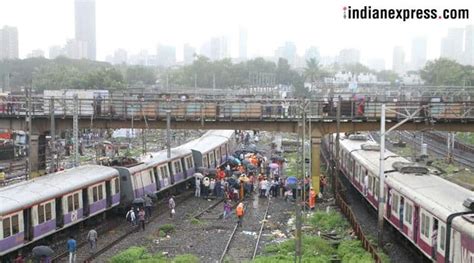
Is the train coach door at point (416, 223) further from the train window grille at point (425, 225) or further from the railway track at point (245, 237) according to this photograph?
the railway track at point (245, 237)

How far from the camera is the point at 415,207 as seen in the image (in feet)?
71.4

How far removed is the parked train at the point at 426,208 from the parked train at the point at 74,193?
11.6 metres

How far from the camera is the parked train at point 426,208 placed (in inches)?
670

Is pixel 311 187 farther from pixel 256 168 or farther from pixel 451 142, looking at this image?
pixel 451 142

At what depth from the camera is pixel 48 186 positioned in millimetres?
24672

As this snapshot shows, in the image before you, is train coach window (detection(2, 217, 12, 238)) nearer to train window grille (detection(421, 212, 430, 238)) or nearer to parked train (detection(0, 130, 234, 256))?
parked train (detection(0, 130, 234, 256))

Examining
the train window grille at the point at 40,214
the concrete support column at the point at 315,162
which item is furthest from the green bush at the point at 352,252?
the concrete support column at the point at 315,162

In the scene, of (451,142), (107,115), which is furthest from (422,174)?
(451,142)

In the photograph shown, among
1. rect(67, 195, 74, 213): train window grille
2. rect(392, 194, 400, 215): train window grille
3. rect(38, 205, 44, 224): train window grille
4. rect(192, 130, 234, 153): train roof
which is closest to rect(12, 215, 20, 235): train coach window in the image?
rect(38, 205, 44, 224): train window grille

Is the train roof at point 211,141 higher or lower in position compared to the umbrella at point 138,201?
higher

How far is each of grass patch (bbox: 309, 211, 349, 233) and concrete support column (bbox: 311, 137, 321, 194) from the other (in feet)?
19.6

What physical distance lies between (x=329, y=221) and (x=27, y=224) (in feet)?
46.5

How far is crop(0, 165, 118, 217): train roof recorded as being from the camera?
21939 mm

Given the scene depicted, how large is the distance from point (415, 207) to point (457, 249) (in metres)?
4.93
